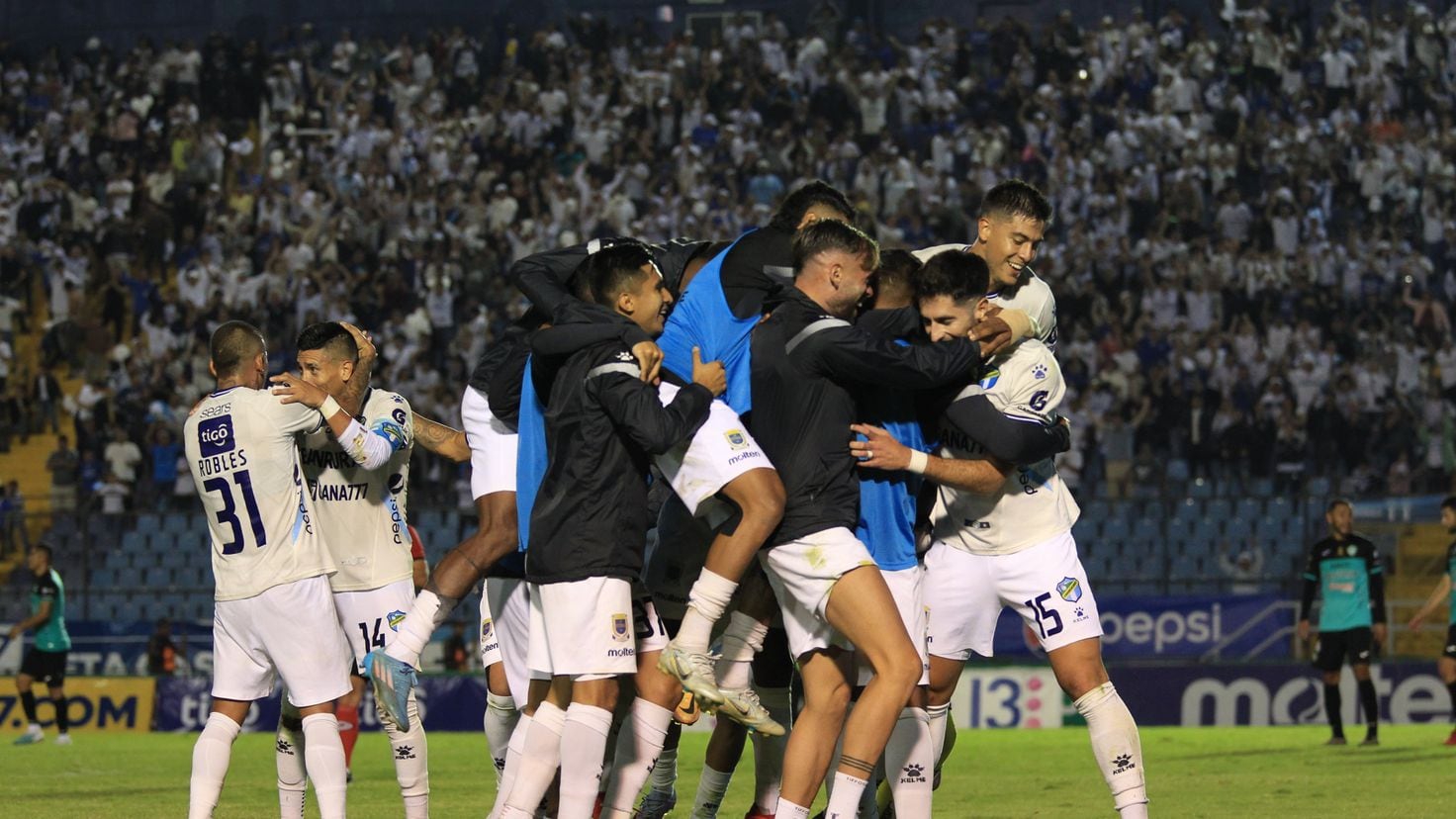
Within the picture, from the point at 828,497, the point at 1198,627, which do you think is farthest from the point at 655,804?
the point at 1198,627

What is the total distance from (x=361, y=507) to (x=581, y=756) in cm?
297

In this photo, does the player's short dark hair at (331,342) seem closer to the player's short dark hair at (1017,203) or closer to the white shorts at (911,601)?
the white shorts at (911,601)

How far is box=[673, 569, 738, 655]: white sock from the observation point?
7.66 m

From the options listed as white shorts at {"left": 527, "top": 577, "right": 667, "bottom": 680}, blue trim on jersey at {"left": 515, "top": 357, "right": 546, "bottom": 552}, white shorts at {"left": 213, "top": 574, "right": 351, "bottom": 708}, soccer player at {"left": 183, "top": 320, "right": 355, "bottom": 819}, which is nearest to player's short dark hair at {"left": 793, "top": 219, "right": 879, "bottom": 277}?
blue trim on jersey at {"left": 515, "top": 357, "right": 546, "bottom": 552}

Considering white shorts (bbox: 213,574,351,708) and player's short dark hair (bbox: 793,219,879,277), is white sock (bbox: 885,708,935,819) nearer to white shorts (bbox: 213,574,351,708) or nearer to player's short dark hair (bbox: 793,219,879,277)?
player's short dark hair (bbox: 793,219,879,277)

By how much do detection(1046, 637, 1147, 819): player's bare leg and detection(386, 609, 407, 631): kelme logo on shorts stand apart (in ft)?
11.2

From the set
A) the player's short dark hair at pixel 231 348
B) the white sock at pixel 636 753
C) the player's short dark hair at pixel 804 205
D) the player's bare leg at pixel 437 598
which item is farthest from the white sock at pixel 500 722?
the player's short dark hair at pixel 804 205

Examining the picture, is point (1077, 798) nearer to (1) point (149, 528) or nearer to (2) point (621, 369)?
(2) point (621, 369)

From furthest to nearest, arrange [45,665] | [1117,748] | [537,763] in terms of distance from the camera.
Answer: [45,665]
[1117,748]
[537,763]

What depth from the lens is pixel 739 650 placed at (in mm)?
8516

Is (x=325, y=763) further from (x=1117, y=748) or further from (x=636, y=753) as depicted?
(x=1117, y=748)

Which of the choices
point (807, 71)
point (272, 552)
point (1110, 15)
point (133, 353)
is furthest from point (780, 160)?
point (272, 552)

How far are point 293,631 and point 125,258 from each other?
25.0m

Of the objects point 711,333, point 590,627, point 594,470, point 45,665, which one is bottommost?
point 45,665
